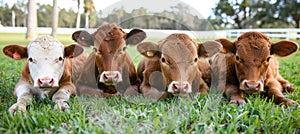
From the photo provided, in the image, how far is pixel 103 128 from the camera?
8.43 feet

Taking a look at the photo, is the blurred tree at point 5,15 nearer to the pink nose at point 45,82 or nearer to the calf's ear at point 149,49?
the calf's ear at point 149,49

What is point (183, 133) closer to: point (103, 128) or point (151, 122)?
point (151, 122)

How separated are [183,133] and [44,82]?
1592mm

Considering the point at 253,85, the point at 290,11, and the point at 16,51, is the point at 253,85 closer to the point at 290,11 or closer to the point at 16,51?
the point at 16,51

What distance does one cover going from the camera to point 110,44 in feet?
13.3

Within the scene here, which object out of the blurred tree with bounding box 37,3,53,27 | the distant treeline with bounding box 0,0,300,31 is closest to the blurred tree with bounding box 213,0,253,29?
the distant treeline with bounding box 0,0,300,31

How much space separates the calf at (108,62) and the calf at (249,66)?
1141 millimetres

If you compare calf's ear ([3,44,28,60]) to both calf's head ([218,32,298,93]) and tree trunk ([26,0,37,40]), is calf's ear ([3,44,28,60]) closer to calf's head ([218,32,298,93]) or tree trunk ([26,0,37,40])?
calf's head ([218,32,298,93])

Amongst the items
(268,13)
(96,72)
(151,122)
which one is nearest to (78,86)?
(96,72)

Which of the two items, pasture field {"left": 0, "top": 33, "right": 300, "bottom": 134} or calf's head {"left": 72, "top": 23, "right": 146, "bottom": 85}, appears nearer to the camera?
pasture field {"left": 0, "top": 33, "right": 300, "bottom": 134}

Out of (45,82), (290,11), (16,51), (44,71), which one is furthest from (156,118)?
(290,11)

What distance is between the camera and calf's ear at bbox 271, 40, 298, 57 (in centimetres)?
423

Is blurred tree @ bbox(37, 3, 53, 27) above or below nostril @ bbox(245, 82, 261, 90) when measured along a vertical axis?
above

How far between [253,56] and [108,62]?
67.1 inches
